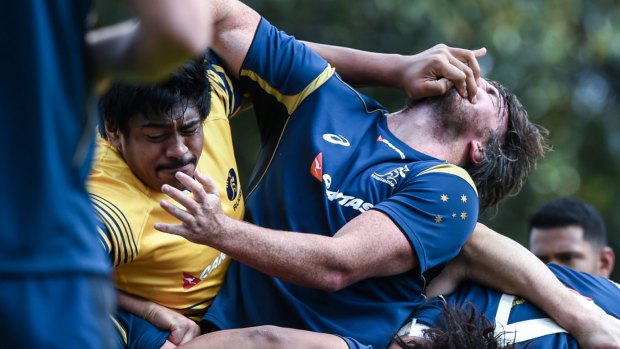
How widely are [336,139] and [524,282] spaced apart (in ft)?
2.98

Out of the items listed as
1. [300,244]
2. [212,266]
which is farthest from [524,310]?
[212,266]

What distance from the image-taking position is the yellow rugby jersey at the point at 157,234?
3.45 metres

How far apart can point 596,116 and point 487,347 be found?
8.91 meters

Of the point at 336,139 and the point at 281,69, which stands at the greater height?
the point at 281,69

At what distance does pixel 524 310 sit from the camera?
4.02 meters

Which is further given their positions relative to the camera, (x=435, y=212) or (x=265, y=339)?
(x=435, y=212)

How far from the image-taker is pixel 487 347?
12.2 ft

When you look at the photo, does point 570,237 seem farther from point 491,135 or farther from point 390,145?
point 390,145

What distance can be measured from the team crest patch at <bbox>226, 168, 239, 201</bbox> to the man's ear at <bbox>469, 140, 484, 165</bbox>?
1.05 metres

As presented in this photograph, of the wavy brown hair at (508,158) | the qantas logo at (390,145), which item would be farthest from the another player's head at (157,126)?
the wavy brown hair at (508,158)

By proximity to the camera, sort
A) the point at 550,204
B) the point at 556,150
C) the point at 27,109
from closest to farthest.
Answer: the point at 27,109, the point at 550,204, the point at 556,150

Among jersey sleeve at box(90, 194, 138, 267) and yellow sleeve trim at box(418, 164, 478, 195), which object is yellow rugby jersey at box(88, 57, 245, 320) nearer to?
jersey sleeve at box(90, 194, 138, 267)

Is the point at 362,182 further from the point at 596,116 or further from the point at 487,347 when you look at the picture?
the point at 596,116

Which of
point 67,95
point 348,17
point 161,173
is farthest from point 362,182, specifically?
point 348,17
